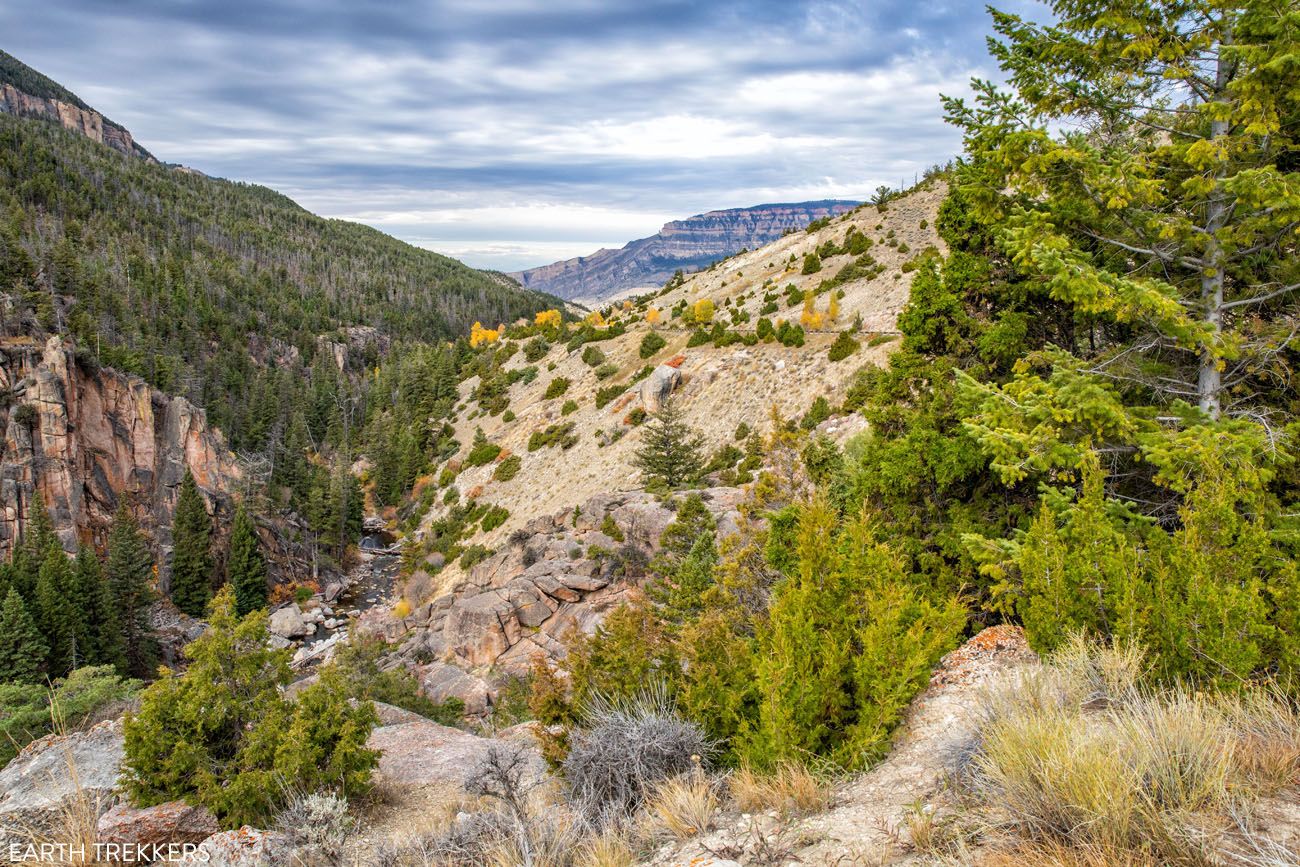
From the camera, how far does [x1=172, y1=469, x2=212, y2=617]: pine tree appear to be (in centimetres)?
4250

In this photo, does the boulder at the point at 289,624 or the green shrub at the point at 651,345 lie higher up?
the green shrub at the point at 651,345

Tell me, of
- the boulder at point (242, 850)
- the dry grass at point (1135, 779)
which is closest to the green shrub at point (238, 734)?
the boulder at point (242, 850)

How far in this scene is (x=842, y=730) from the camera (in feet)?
17.2

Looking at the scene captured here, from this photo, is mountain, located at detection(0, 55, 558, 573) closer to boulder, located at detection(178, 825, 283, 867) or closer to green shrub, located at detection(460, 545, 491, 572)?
green shrub, located at detection(460, 545, 491, 572)

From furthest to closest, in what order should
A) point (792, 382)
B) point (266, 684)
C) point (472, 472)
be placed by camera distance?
point (472, 472) → point (792, 382) → point (266, 684)

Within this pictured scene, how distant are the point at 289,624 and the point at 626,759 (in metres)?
37.7

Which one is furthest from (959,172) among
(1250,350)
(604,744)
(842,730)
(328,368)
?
(328,368)

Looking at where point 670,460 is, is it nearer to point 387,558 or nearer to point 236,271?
point 387,558

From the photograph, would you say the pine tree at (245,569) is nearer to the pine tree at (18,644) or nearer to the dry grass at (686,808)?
the pine tree at (18,644)

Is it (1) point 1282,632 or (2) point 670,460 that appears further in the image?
(2) point 670,460

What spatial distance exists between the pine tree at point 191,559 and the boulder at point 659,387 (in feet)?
105

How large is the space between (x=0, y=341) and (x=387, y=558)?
32.0 m

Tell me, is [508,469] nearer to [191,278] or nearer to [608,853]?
[608,853]

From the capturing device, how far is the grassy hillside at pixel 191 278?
70.7 metres
